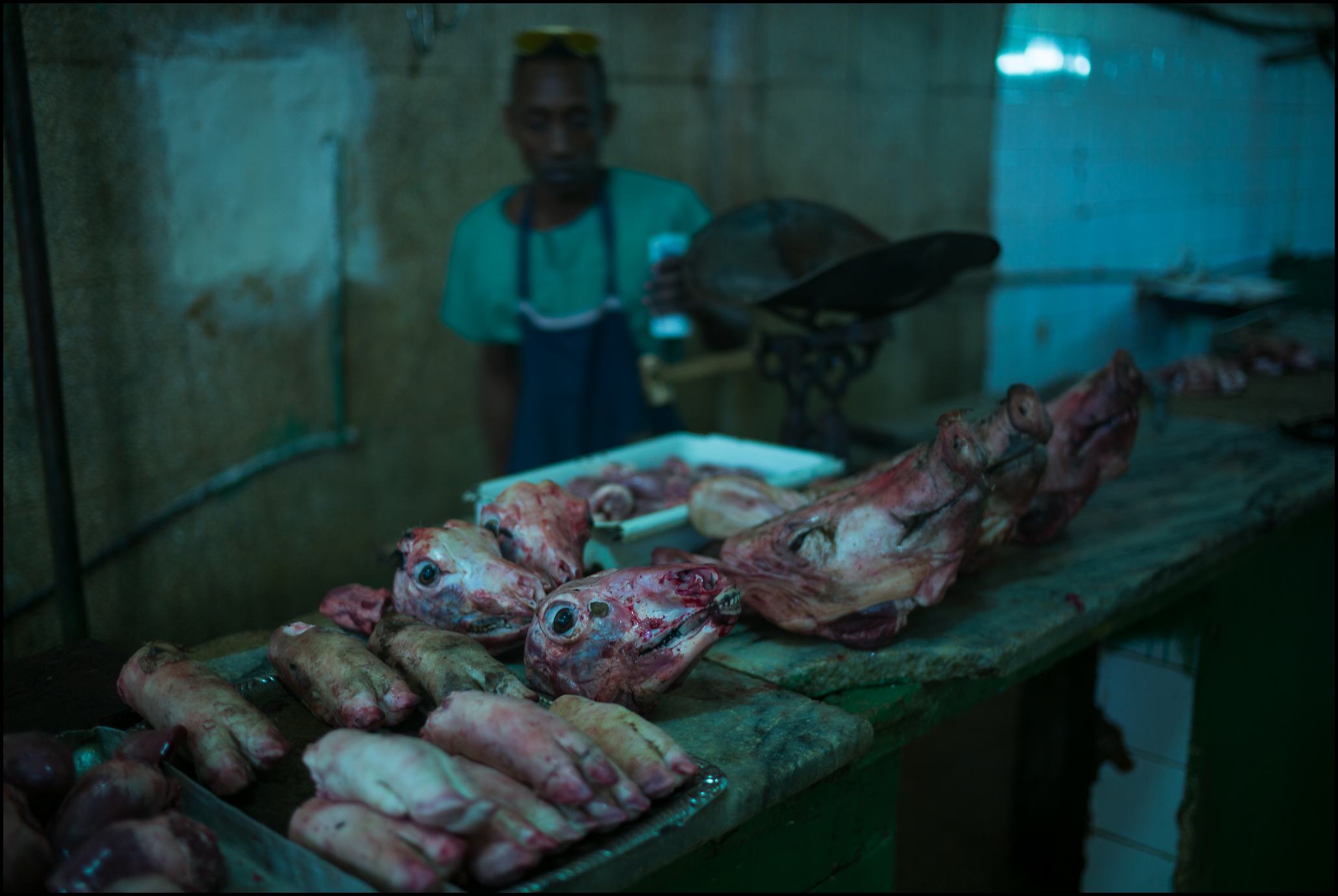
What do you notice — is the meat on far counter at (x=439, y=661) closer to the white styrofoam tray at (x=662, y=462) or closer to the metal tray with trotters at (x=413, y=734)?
the metal tray with trotters at (x=413, y=734)

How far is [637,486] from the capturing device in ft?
8.96

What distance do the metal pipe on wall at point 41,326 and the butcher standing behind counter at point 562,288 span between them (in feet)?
Answer: 5.68

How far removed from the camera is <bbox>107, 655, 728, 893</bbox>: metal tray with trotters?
133 centimetres

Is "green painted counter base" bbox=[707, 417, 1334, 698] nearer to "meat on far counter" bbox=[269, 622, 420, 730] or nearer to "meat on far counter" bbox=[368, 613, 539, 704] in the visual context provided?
"meat on far counter" bbox=[368, 613, 539, 704]

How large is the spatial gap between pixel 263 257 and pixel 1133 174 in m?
6.52

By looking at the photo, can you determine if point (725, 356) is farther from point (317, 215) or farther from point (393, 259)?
point (317, 215)

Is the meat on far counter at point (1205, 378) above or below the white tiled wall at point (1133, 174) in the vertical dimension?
below

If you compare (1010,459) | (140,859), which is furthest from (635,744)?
(1010,459)

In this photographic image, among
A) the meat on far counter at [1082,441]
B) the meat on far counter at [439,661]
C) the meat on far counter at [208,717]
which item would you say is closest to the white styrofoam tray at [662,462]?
the meat on far counter at [439,661]

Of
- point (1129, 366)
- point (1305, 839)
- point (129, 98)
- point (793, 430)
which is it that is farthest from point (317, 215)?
point (1305, 839)

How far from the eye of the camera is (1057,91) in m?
7.36

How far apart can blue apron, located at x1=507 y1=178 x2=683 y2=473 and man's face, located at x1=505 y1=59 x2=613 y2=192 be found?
153 millimetres

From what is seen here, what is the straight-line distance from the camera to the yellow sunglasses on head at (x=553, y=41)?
176 inches

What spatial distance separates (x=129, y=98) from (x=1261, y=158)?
762 centimetres
